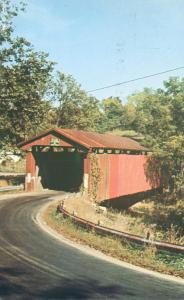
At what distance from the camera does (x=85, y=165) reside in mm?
36188

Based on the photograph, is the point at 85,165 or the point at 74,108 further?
the point at 74,108

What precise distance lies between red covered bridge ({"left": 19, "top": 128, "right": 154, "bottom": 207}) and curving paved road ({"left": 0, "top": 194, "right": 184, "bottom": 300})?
692 inches

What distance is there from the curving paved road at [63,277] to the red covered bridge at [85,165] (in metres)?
17.6

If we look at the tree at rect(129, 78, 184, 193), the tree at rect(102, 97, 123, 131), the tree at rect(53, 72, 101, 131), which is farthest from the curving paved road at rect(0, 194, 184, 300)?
the tree at rect(102, 97, 123, 131)

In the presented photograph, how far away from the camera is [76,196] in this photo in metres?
33.9

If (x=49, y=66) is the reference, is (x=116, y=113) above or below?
above

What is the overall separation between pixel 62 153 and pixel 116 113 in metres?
128

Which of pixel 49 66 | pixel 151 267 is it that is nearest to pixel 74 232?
pixel 151 267

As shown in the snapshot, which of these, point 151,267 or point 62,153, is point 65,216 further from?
point 62,153

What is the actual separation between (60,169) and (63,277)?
33.5 metres

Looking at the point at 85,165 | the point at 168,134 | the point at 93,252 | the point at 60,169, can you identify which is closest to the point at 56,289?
the point at 93,252

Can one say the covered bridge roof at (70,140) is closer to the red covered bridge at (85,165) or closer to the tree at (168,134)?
the red covered bridge at (85,165)

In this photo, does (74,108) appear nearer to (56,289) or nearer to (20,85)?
(20,85)

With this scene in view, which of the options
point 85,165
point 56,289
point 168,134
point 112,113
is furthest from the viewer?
point 112,113
